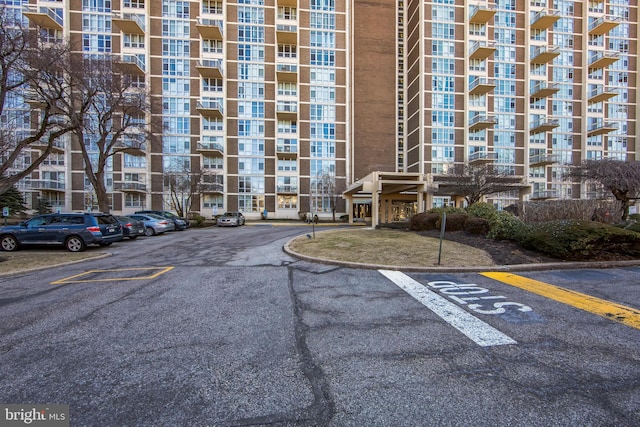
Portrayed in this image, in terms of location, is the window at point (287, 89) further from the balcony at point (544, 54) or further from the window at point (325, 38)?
the balcony at point (544, 54)

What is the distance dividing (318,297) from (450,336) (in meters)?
2.27

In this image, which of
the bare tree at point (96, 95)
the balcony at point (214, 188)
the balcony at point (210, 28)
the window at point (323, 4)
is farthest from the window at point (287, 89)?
the bare tree at point (96, 95)

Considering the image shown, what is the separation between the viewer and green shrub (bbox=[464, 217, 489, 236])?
1154 centimetres

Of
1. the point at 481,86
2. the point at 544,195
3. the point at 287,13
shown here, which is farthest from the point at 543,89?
the point at 287,13

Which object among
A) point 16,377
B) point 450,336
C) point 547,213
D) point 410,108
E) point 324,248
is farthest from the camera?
point 410,108

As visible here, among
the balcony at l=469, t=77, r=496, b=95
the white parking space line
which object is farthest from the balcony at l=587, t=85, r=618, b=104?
the white parking space line

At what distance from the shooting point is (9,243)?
426 inches

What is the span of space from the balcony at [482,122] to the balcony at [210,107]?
3805 cm

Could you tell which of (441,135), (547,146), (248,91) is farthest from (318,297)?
(547,146)

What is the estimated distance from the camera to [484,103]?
42094mm

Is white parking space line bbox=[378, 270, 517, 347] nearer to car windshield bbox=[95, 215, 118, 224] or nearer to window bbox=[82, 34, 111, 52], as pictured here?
car windshield bbox=[95, 215, 118, 224]

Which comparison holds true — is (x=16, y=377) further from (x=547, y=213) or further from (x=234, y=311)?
(x=547, y=213)

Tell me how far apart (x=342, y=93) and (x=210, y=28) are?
66.4 feet

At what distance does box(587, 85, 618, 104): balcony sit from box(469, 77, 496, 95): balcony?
17559mm
